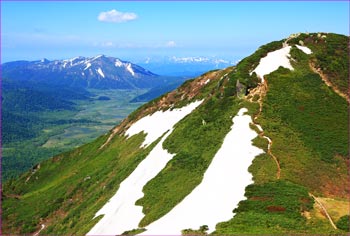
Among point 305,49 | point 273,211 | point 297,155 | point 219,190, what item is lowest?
point 273,211

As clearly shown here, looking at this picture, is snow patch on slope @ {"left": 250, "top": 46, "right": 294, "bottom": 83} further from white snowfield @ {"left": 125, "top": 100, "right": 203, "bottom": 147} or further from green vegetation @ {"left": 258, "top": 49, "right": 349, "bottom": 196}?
white snowfield @ {"left": 125, "top": 100, "right": 203, "bottom": 147}

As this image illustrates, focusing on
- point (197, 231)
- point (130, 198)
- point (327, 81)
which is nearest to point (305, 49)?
point (327, 81)

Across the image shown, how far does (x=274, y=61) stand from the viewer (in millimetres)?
75062

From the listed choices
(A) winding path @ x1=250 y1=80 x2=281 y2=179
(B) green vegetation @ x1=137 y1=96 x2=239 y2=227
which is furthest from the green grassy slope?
(B) green vegetation @ x1=137 y1=96 x2=239 y2=227

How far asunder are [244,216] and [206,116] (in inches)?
1207

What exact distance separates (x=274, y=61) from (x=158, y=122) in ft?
111

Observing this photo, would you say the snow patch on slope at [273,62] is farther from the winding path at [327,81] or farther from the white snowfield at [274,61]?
the winding path at [327,81]

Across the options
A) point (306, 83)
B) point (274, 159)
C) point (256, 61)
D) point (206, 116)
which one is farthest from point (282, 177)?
point (256, 61)

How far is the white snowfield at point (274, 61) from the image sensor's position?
7243cm

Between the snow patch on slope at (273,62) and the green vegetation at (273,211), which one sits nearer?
the green vegetation at (273,211)

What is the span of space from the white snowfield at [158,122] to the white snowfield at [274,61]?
18044 millimetres

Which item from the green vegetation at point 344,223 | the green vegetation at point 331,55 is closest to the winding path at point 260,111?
the green vegetation at point 344,223

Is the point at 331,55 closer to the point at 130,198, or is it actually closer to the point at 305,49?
the point at 305,49

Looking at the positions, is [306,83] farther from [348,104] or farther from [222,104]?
[222,104]
